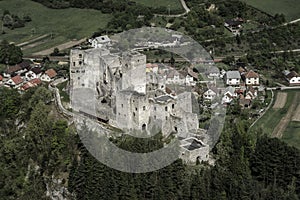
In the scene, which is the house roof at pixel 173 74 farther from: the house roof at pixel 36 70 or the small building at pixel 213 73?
the house roof at pixel 36 70

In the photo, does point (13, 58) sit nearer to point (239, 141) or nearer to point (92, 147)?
point (92, 147)

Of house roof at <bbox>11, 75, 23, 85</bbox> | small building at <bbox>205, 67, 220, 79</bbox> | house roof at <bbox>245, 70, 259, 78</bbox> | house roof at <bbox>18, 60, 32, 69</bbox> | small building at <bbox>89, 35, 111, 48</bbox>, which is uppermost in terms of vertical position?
small building at <bbox>89, 35, 111, 48</bbox>

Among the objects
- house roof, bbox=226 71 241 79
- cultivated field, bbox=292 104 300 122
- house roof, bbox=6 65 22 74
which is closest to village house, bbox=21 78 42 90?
house roof, bbox=6 65 22 74

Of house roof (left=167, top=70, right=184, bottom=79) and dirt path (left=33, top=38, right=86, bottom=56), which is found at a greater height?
house roof (left=167, top=70, right=184, bottom=79)

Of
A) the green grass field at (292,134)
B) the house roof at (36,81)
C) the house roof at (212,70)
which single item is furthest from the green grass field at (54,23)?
the green grass field at (292,134)

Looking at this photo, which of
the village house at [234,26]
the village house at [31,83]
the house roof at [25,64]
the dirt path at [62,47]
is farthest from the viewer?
the village house at [234,26]

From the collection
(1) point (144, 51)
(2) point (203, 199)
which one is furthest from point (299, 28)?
(2) point (203, 199)

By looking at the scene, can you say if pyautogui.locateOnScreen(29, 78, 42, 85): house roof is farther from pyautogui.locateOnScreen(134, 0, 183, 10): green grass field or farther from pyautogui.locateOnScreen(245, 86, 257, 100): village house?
pyautogui.locateOnScreen(134, 0, 183, 10): green grass field

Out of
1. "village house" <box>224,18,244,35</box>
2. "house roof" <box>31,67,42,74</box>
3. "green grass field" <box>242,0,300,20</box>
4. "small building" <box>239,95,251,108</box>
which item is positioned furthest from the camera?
"green grass field" <box>242,0,300,20</box>
